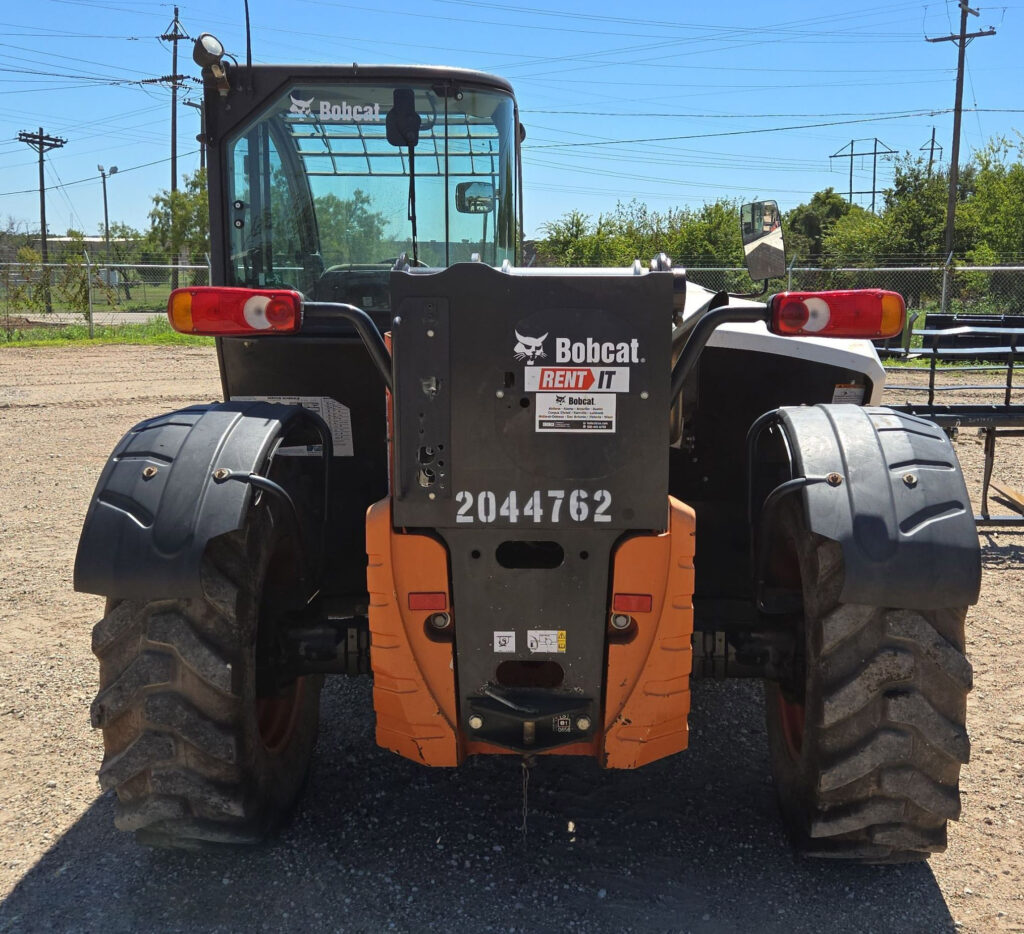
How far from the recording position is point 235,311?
2.72m

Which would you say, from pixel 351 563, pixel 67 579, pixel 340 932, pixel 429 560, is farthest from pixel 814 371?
pixel 67 579

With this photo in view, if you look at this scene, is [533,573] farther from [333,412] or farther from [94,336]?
[94,336]

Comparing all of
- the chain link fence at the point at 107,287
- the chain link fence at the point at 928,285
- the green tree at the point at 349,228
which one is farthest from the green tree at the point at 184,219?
the green tree at the point at 349,228

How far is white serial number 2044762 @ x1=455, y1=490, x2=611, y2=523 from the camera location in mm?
2631

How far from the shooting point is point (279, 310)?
8.93 ft

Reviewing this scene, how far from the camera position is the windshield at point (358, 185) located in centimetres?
414

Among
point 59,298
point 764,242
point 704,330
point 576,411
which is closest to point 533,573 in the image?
point 576,411

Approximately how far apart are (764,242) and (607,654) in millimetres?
1966

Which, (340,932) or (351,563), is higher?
(351,563)

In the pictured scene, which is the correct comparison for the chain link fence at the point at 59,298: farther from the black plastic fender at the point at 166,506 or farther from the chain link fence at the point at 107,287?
A: the black plastic fender at the point at 166,506

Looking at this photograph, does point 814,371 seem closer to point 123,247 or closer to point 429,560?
point 429,560

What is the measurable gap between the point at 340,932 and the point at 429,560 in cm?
109

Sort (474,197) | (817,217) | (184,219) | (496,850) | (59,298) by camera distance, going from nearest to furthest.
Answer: (496,850)
(474,197)
(59,298)
(184,219)
(817,217)

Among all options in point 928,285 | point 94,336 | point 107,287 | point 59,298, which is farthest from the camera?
point 59,298
